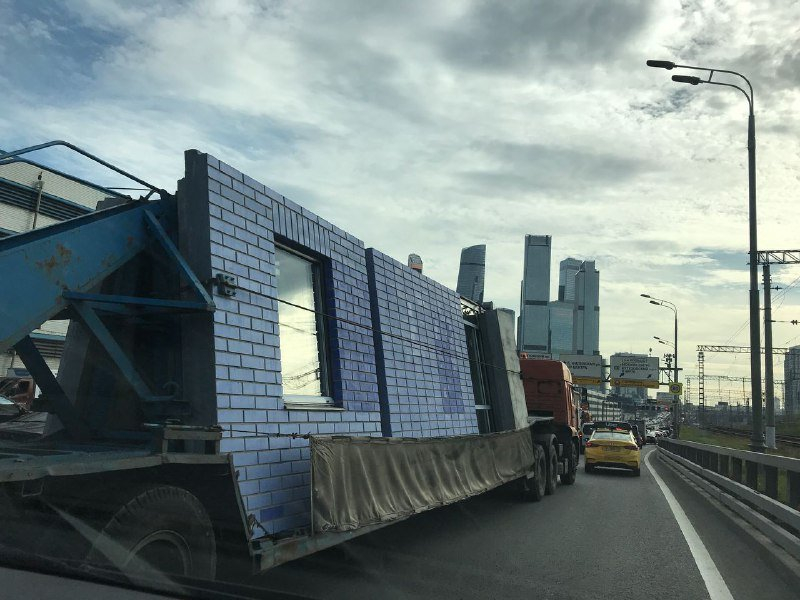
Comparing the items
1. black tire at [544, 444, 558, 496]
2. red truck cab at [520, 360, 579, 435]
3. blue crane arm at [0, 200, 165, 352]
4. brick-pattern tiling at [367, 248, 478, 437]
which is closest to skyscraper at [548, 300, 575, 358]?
red truck cab at [520, 360, 579, 435]

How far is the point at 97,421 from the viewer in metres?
5.25

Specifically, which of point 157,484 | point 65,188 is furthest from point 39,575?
point 65,188

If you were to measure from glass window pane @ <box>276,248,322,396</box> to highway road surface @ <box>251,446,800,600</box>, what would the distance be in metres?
1.67

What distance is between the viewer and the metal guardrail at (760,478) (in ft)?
28.1

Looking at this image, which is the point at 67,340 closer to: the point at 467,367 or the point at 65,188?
the point at 65,188

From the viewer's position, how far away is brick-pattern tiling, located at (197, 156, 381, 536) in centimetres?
506

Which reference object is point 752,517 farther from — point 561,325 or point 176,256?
point 561,325

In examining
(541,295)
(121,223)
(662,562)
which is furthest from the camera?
(541,295)

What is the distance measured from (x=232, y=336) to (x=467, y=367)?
635cm

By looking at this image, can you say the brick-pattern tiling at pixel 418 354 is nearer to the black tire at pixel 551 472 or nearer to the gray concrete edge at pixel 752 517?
the gray concrete edge at pixel 752 517

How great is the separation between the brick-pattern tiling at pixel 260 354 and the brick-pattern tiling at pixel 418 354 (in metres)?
1.00

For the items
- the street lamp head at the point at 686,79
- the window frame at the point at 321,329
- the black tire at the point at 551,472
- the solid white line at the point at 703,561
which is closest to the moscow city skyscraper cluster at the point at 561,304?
A: the street lamp head at the point at 686,79

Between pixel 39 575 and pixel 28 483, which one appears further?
pixel 39 575

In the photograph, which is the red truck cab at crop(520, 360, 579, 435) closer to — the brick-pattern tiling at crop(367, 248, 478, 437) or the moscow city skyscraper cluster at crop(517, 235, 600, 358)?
the brick-pattern tiling at crop(367, 248, 478, 437)
